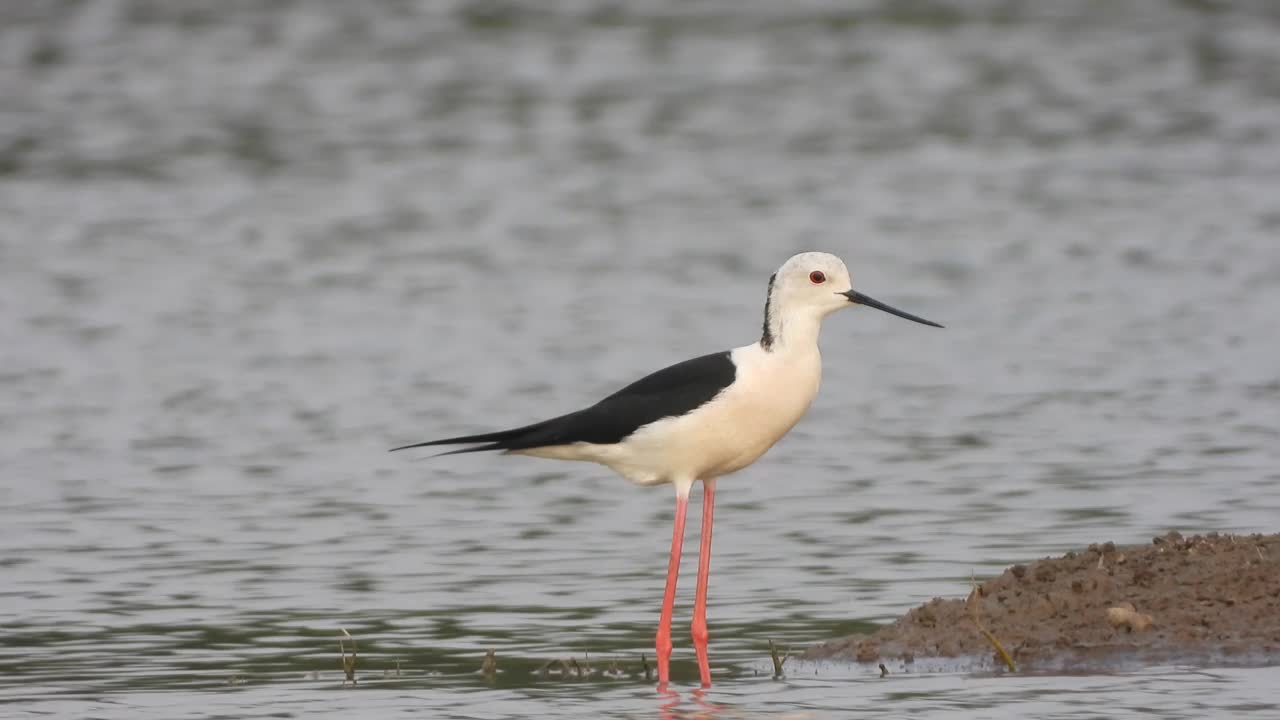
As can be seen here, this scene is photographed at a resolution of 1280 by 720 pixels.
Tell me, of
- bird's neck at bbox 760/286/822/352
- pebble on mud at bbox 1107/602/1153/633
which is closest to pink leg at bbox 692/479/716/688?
bird's neck at bbox 760/286/822/352

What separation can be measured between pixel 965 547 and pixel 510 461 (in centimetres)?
391

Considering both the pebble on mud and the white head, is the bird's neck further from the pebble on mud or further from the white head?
the pebble on mud

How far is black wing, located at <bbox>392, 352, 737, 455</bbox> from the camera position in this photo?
932cm

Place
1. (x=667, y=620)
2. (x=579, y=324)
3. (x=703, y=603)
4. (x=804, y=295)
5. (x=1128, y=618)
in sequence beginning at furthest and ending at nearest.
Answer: (x=579, y=324), (x=703, y=603), (x=804, y=295), (x=667, y=620), (x=1128, y=618)

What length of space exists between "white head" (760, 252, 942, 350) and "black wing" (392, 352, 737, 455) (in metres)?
0.23

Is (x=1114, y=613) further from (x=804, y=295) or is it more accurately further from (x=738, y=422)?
(x=804, y=295)

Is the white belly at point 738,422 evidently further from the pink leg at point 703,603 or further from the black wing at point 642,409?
the pink leg at point 703,603

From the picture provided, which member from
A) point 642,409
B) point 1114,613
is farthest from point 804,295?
point 1114,613

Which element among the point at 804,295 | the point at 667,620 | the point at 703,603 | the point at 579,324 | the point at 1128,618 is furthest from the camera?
the point at 579,324

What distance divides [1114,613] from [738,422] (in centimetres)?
155

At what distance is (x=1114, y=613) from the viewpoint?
29.4ft

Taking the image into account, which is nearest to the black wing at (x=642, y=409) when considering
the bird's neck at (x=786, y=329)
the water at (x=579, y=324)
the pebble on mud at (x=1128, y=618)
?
the bird's neck at (x=786, y=329)

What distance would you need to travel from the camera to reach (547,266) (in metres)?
22.7

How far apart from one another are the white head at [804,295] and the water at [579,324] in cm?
123
